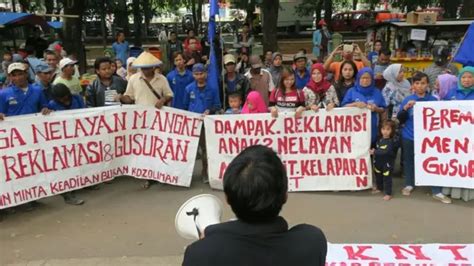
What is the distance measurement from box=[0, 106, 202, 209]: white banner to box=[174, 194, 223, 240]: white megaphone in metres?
3.34

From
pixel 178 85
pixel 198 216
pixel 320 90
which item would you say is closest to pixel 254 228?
pixel 198 216

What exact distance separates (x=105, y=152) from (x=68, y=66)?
1382 mm

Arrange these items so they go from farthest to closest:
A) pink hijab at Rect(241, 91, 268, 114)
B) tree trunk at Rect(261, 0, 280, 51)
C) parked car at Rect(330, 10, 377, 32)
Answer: parked car at Rect(330, 10, 377, 32)
tree trunk at Rect(261, 0, 280, 51)
pink hijab at Rect(241, 91, 268, 114)

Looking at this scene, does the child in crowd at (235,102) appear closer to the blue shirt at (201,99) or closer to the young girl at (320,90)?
the blue shirt at (201,99)

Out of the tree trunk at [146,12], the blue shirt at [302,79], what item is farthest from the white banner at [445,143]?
the tree trunk at [146,12]

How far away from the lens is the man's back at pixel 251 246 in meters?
1.64

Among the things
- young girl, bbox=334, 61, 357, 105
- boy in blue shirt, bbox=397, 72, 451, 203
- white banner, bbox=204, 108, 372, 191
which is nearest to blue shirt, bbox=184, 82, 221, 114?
white banner, bbox=204, 108, 372, 191

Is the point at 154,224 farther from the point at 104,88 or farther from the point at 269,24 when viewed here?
the point at 269,24

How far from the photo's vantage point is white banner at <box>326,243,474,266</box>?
367 centimetres

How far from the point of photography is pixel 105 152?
5766 mm

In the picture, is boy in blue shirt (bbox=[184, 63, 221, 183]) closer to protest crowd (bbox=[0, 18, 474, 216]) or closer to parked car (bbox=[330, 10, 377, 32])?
protest crowd (bbox=[0, 18, 474, 216])

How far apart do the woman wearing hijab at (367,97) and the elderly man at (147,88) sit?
7.14 feet

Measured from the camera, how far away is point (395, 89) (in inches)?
254

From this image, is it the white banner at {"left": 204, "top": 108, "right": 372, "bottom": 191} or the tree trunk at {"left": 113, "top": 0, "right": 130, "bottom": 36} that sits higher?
the tree trunk at {"left": 113, "top": 0, "right": 130, "bottom": 36}
